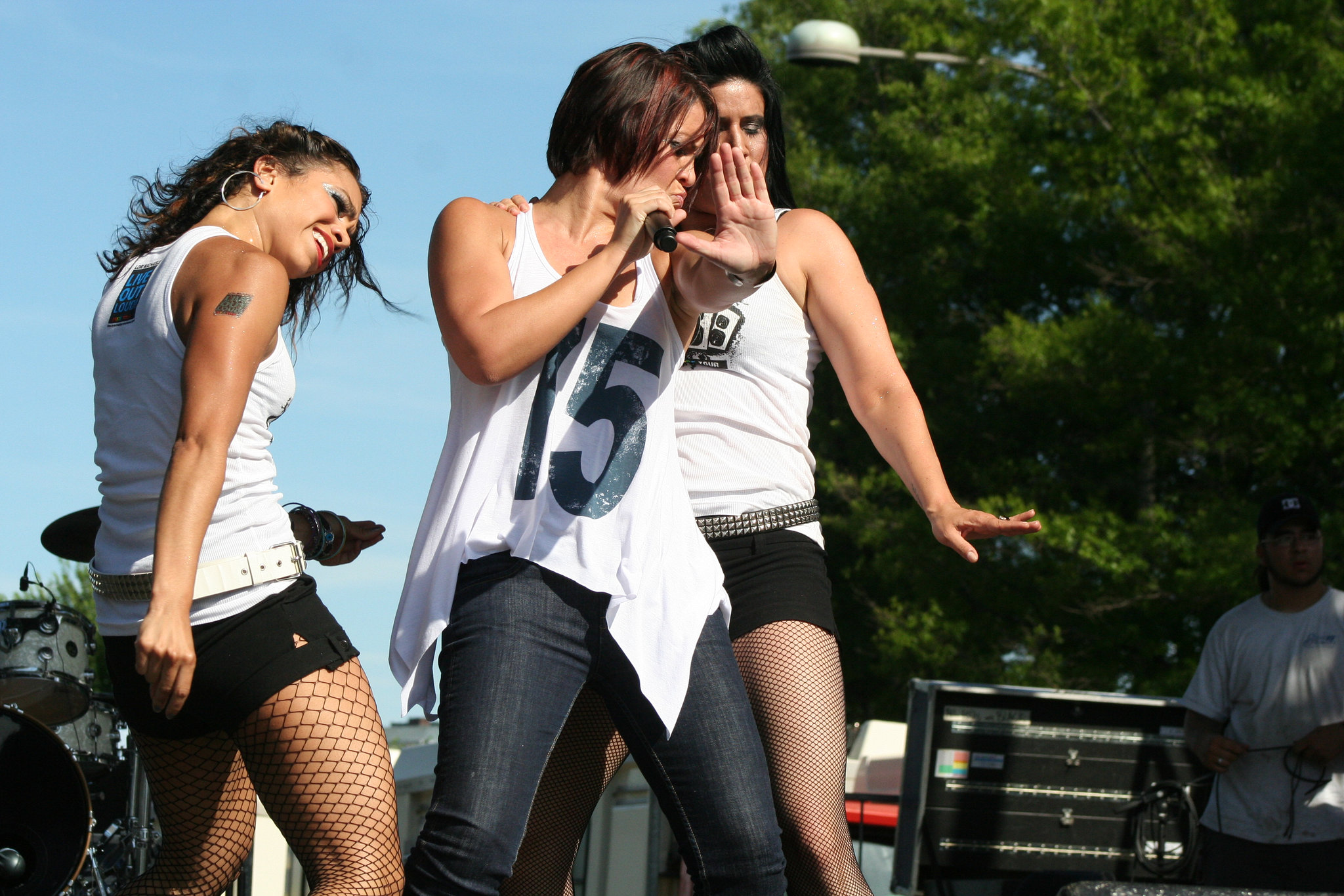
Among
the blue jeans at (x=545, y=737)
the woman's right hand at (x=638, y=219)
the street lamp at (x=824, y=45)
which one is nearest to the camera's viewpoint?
the blue jeans at (x=545, y=737)

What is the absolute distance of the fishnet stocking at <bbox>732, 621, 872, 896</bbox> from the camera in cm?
280

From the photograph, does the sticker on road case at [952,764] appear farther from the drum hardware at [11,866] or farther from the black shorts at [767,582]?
the drum hardware at [11,866]

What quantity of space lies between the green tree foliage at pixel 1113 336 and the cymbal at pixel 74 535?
966 centimetres

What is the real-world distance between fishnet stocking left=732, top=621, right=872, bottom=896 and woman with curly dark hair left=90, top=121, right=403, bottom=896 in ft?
2.64

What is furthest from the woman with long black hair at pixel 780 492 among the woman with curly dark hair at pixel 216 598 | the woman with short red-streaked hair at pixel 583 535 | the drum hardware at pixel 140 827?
the drum hardware at pixel 140 827

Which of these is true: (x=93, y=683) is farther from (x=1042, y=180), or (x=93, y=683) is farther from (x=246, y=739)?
(x=1042, y=180)

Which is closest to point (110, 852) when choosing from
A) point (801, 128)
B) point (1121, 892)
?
point (1121, 892)

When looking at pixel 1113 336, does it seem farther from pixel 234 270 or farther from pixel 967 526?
pixel 234 270

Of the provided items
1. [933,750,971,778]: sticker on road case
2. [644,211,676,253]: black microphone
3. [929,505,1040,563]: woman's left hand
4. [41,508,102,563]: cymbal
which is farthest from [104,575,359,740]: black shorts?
[933,750,971,778]: sticker on road case

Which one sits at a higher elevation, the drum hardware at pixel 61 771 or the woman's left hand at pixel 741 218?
the woman's left hand at pixel 741 218

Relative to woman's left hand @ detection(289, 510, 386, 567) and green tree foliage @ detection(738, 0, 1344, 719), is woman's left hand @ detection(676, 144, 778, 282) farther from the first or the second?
green tree foliage @ detection(738, 0, 1344, 719)

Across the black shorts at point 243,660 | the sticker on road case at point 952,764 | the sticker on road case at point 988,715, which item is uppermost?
the black shorts at point 243,660

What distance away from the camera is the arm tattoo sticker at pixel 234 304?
7.88 feet

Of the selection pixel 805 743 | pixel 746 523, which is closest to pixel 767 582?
pixel 746 523
